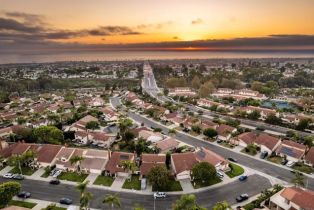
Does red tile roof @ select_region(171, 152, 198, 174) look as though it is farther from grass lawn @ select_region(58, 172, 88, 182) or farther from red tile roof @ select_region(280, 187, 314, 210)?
grass lawn @ select_region(58, 172, 88, 182)

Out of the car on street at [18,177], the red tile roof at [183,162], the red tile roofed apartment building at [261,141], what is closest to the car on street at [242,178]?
the red tile roof at [183,162]

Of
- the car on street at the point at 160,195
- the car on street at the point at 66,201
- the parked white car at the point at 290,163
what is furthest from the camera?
the parked white car at the point at 290,163

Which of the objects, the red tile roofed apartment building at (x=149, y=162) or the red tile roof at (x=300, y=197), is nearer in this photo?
the red tile roof at (x=300, y=197)

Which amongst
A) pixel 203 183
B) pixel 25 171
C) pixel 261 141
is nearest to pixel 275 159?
pixel 261 141

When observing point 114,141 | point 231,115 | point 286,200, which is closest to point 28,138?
point 114,141

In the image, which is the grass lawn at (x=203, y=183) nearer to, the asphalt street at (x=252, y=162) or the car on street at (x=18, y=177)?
the asphalt street at (x=252, y=162)

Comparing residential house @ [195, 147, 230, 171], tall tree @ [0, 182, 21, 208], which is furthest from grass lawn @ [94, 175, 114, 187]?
residential house @ [195, 147, 230, 171]
